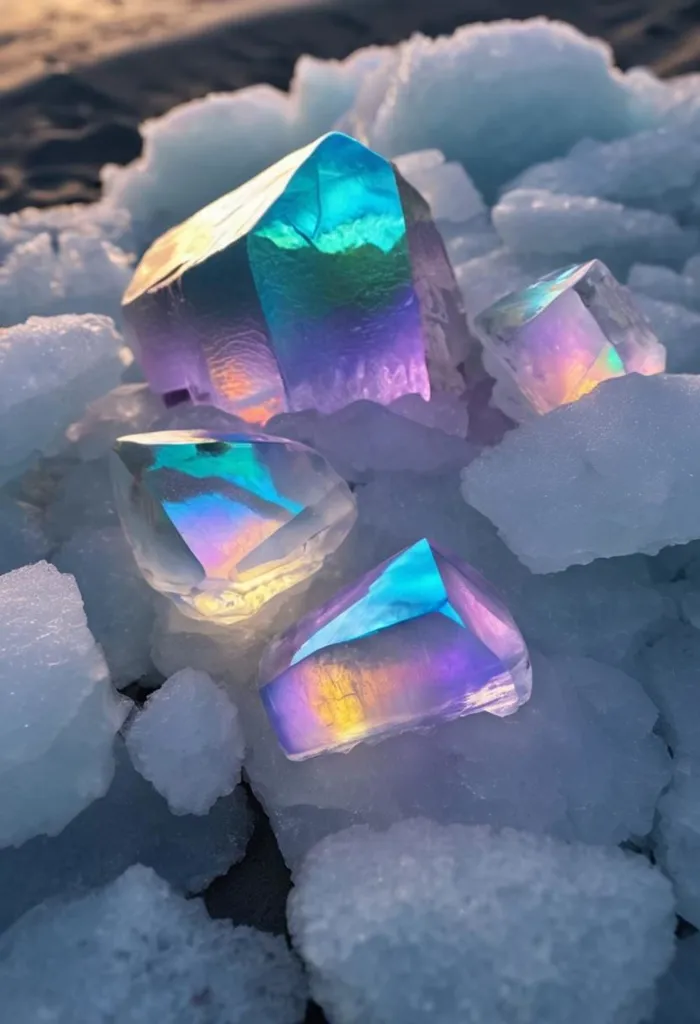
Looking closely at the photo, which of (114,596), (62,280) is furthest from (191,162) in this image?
(114,596)

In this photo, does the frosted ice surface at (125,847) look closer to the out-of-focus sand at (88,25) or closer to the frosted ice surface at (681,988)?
the frosted ice surface at (681,988)

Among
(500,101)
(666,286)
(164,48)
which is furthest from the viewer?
(164,48)

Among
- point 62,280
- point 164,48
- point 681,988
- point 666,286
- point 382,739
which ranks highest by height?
point 164,48

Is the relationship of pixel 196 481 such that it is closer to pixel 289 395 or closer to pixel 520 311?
pixel 289 395

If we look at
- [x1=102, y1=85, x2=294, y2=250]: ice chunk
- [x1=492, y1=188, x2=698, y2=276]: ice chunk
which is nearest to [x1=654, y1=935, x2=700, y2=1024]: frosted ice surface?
[x1=492, y1=188, x2=698, y2=276]: ice chunk

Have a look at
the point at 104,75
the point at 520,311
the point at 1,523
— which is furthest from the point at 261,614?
the point at 104,75

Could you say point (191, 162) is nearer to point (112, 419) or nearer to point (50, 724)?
point (112, 419)
